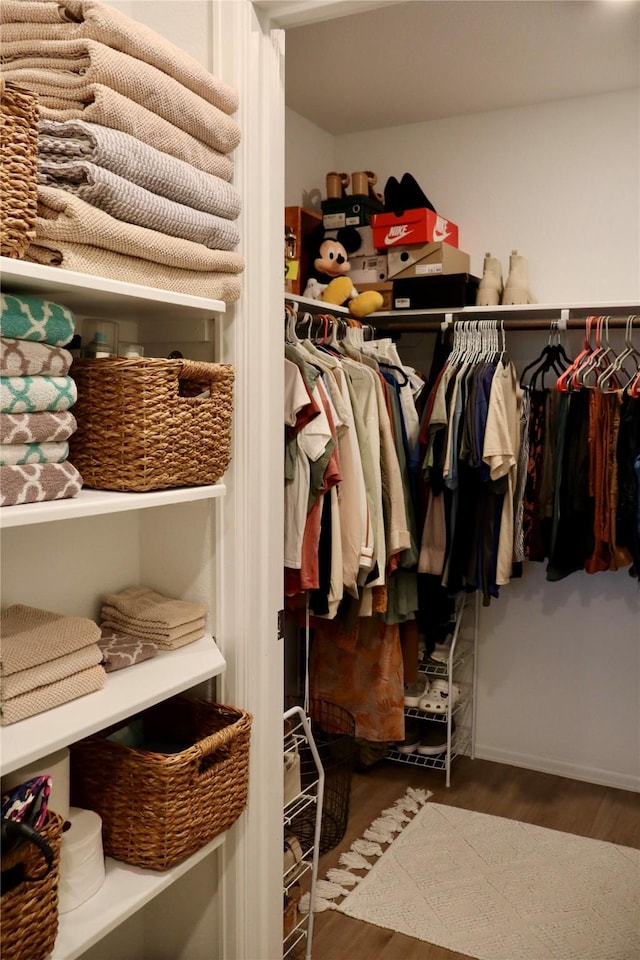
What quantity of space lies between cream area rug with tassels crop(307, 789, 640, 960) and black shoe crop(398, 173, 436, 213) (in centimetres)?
226

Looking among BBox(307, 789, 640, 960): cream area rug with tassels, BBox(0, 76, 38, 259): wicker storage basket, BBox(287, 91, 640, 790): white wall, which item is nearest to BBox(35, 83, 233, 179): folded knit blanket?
BBox(0, 76, 38, 259): wicker storage basket

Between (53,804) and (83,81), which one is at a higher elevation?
(83,81)

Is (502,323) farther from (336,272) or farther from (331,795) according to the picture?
(331,795)

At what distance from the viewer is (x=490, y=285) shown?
126 inches

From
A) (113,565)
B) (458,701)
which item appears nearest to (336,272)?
(458,701)

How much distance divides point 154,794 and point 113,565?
473 millimetres

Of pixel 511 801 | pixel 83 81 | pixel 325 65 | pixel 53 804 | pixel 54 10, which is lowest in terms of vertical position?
pixel 511 801

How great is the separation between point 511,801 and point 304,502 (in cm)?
157

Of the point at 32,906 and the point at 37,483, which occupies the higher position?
the point at 37,483

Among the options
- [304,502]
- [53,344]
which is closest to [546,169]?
[304,502]

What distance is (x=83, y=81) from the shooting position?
4.04ft

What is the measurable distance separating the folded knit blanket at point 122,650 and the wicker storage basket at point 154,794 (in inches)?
5.1

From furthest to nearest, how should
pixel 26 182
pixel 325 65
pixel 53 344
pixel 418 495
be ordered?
pixel 418 495
pixel 325 65
pixel 53 344
pixel 26 182

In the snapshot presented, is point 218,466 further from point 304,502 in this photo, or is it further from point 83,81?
point 304,502
